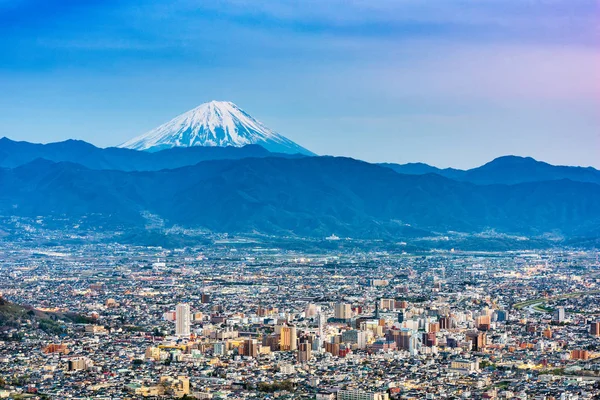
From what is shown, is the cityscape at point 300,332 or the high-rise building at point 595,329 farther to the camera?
the high-rise building at point 595,329

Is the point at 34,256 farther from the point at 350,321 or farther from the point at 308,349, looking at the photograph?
the point at 308,349

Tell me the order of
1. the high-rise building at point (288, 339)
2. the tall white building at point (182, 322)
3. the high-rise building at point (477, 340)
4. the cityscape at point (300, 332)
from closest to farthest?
1. the cityscape at point (300, 332)
2. the high-rise building at point (288, 339)
3. the high-rise building at point (477, 340)
4. the tall white building at point (182, 322)

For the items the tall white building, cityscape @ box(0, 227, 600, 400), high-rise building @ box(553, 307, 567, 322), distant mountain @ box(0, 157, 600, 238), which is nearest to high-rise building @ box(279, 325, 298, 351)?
cityscape @ box(0, 227, 600, 400)

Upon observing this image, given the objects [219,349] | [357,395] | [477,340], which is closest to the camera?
[357,395]

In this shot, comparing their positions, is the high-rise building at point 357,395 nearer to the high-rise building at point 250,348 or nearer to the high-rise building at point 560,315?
the high-rise building at point 250,348

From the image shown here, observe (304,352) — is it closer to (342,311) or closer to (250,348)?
(250,348)

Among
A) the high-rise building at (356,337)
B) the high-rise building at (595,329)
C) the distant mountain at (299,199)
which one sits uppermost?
the distant mountain at (299,199)

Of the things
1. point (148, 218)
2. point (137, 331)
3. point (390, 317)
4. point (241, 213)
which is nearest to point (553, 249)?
point (241, 213)

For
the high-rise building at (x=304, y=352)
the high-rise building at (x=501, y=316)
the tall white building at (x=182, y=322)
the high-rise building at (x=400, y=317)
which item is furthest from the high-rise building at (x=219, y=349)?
the high-rise building at (x=501, y=316)

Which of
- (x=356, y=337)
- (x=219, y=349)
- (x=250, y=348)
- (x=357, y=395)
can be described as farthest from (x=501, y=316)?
(x=357, y=395)
